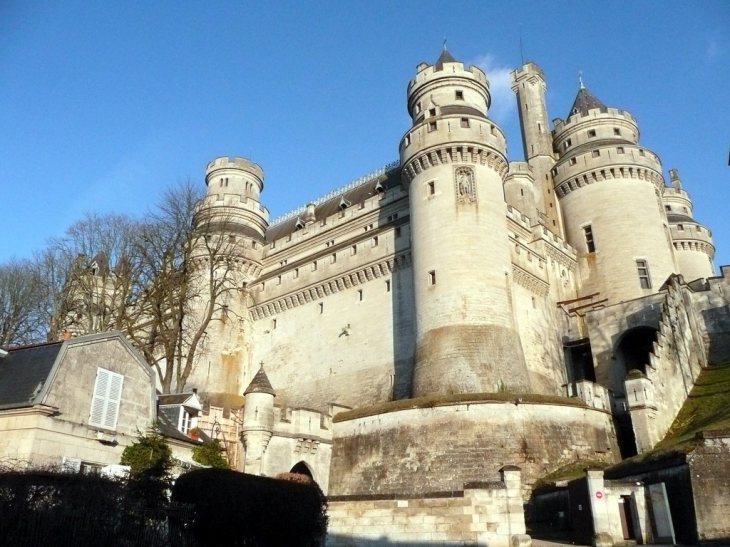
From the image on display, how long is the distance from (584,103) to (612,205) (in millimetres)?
8660

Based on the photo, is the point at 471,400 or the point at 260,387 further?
the point at 260,387

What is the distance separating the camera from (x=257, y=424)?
2173 cm

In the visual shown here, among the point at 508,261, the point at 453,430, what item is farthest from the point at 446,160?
the point at 453,430

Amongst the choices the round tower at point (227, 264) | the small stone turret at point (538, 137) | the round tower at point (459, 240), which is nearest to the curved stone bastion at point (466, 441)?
the round tower at point (459, 240)

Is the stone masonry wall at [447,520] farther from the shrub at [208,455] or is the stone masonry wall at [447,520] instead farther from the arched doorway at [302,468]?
the arched doorway at [302,468]

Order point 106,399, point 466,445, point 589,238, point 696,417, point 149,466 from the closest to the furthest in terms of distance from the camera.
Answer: point 149,466
point 106,399
point 466,445
point 696,417
point 589,238

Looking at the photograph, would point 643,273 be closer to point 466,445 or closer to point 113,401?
point 466,445

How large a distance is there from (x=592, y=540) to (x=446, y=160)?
17.5m

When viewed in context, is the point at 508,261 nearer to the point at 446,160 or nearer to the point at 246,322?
the point at 446,160

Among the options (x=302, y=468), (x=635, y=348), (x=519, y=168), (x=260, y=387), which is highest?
(x=519, y=168)

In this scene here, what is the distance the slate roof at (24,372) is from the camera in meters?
14.2

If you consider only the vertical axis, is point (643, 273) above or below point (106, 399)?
above

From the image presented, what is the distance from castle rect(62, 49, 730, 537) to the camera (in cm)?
2178

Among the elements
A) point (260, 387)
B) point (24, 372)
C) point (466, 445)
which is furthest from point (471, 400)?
point (24, 372)
